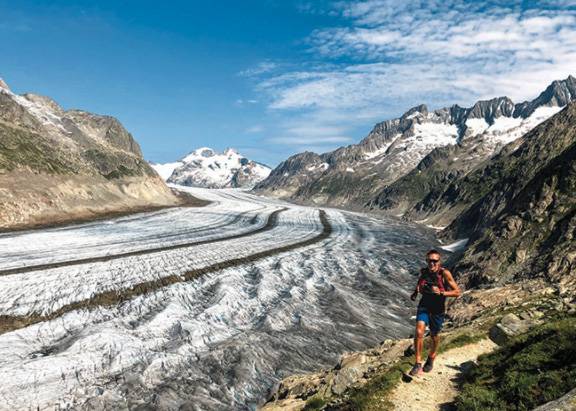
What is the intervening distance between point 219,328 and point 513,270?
22.0 meters

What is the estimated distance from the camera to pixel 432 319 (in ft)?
45.1

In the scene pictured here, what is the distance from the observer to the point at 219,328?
1051 inches

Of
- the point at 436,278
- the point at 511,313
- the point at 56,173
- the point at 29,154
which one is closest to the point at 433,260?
the point at 436,278

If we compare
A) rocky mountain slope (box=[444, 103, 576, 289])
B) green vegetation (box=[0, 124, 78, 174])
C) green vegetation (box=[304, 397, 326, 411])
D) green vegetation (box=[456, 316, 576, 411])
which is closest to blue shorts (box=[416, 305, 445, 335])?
green vegetation (box=[456, 316, 576, 411])

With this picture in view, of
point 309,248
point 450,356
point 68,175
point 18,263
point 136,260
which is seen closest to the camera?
point 450,356

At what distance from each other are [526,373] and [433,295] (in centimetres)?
312

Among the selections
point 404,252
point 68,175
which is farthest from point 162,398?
point 68,175

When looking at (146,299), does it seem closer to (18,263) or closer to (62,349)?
(62,349)

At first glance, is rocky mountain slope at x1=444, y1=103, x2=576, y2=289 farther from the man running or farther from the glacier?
the man running

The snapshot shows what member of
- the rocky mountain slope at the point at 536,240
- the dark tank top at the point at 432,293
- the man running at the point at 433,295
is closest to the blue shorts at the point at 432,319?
the man running at the point at 433,295

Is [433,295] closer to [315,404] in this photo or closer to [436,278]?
[436,278]

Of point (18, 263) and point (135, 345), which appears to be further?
point (18, 263)

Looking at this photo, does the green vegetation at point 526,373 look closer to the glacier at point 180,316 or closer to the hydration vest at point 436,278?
the hydration vest at point 436,278

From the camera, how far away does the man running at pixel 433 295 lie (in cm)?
1345
